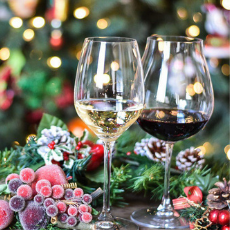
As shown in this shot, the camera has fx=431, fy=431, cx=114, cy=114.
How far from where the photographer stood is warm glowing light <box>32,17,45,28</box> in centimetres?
191

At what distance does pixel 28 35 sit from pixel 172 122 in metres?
1.27

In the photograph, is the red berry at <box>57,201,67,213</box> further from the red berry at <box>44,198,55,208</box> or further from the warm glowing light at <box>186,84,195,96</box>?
the warm glowing light at <box>186,84,195,96</box>

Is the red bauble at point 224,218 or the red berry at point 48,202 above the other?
the red berry at point 48,202

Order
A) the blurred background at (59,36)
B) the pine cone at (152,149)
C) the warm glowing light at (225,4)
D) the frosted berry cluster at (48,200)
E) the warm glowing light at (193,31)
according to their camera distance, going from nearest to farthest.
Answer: the frosted berry cluster at (48,200), the pine cone at (152,149), the blurred background at (59,36), the warm glowing light at (193,31), the warm glowing light at (225,4)

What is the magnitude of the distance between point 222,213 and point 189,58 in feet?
0.97

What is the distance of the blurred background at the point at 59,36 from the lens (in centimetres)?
190

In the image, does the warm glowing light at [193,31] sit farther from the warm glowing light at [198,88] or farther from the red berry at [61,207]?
the red berry at [61,207]

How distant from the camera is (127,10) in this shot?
1.92 m

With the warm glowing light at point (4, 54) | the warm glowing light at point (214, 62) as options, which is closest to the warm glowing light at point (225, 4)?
the warm glowing light at point (214, 62)

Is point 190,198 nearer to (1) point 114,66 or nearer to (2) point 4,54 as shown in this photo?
(1) point 114,66

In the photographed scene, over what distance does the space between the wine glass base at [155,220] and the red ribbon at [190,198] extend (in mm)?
35

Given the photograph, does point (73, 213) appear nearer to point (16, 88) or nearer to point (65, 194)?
point (65, 194)

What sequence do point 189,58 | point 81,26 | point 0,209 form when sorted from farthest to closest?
point 81,26 → point 189,58 → point 0,209

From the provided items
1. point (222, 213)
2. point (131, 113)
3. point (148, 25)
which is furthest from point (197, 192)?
point (148, 25)
